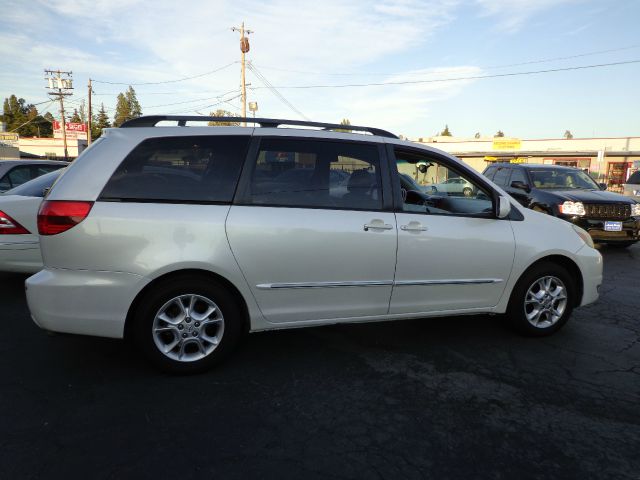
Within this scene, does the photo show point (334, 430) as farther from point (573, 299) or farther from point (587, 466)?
point (573, 299)

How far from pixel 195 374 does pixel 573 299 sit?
3.45 metres

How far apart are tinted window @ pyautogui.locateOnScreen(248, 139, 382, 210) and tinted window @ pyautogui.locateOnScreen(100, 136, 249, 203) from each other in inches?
7.7

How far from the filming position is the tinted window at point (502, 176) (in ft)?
33.8

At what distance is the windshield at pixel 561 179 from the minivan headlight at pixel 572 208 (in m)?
1.16

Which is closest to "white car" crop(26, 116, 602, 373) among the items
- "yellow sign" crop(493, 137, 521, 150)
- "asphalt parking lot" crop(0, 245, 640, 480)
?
"asphalt parking lot" crop(0, 245, 640, 480)

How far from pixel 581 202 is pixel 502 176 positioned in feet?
8.34

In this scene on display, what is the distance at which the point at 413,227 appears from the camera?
356 cm

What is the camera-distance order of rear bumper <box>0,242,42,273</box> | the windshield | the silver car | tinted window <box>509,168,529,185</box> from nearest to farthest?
1. rear bumper <box>0,242,42,273</box>
2. the silver car
3. the windshield
4. tinted window <box>509,168,529,185</box>

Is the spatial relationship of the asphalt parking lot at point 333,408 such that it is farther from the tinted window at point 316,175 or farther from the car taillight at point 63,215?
the tinted window at point 316,175

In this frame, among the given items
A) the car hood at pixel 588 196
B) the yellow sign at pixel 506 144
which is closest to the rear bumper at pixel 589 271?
the car hood at pixel 588 196

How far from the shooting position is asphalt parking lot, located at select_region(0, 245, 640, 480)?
7.63 ft

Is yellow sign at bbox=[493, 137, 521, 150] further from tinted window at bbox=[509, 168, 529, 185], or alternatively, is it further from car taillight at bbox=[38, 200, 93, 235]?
car taillight at bbox=[38, 200, 93, 235]

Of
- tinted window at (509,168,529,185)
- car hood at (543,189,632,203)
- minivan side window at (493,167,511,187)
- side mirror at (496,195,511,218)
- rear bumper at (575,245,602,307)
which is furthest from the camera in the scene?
minivan side window at (493,167,511,187)

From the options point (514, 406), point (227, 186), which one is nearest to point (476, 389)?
point (514, 406)
